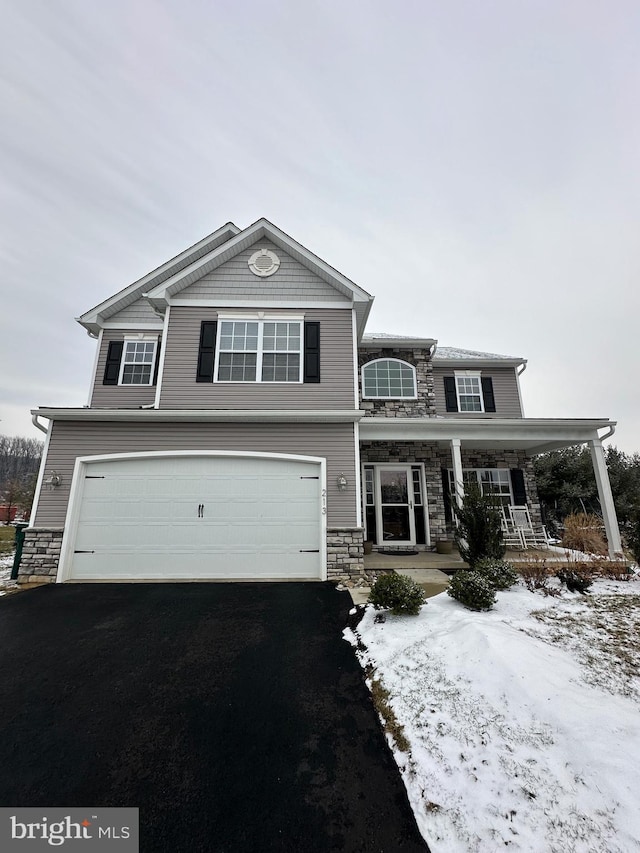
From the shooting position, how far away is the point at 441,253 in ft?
41.1

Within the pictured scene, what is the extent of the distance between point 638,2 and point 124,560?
1385 cm

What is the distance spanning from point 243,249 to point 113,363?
459 centimetres

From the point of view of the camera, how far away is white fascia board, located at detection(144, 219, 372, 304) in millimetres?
7996

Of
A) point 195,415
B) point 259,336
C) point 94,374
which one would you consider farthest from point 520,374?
point 94,374

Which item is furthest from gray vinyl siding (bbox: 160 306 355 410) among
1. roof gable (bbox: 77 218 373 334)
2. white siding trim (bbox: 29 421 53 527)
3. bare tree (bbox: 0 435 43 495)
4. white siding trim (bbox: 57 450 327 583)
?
bare tree (bbox: 0 435 43 495)

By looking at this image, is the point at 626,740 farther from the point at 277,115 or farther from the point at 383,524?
the point at 277,115

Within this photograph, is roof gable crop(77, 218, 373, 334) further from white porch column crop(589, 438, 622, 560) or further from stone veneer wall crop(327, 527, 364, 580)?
white porch column crop(589, 438, 622, 560)

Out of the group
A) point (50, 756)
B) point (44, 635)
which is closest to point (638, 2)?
point (50, 756)

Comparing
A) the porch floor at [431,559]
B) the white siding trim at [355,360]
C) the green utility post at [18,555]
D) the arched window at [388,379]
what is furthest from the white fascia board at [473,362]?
the green utility post at [18,555]

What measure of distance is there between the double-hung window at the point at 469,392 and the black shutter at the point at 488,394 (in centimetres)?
13

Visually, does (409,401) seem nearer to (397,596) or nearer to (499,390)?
(499,390)

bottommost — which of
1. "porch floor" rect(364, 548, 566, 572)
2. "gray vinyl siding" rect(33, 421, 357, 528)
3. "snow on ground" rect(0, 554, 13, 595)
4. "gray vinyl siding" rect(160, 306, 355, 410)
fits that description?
"snow on ground" rect(0, 554, 13, 595)

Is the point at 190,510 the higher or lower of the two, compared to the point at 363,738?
higher

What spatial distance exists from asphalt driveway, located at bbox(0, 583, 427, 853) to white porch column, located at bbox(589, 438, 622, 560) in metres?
7.41
